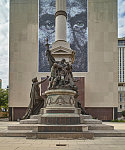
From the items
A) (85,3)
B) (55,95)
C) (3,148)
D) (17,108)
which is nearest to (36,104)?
(55,95)

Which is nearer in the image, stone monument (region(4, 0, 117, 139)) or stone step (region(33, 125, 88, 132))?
stone monument (region(4, 0, 117, 139))

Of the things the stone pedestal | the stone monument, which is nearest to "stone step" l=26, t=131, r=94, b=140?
the stone monument

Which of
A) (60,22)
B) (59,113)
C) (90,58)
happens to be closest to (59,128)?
(59,113)

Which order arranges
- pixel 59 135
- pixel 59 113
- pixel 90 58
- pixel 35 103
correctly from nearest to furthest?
pixel 59 135 → pixel 59 113 → pixel 35 103 → pixel 90 58

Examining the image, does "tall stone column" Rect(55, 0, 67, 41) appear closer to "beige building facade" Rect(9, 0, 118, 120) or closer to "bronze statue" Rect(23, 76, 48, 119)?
"bronze statue" Rect(23, 76, 48, 119)

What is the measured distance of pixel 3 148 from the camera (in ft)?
22.9

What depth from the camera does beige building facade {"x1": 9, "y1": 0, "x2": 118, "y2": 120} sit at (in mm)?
31531

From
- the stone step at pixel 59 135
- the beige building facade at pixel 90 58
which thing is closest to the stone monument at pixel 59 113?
the stone step at pixel 59 135

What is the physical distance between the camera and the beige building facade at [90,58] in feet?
103

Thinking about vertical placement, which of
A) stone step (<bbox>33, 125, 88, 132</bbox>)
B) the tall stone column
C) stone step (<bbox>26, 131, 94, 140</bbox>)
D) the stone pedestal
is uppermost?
the tall stone column

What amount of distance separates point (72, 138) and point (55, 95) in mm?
4113

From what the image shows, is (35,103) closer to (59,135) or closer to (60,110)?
(60,110)

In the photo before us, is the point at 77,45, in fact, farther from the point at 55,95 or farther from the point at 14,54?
the point at 55,95

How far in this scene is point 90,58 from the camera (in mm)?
32469
